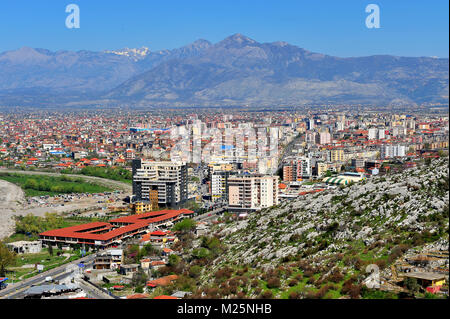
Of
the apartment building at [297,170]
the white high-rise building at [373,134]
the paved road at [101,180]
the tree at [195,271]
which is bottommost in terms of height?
the paved road at [101,180]

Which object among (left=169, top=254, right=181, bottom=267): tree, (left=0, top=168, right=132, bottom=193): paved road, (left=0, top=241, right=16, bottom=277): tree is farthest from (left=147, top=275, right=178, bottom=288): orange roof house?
(left=0, top=168, right=132, bottom=193): paved road

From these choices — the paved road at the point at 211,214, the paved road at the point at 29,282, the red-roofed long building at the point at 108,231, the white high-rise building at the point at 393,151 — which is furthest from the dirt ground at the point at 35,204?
the white high-rise building at the point at 393,151

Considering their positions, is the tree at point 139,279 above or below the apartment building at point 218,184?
below

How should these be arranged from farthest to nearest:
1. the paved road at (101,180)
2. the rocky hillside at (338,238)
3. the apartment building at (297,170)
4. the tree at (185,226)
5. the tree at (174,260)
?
the paved road at (101,180)
the apartment building at (297,170)
the tree at (185,226)
the tree at (174,260)
the rocky hillside at (338,238)

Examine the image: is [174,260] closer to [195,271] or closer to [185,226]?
[195,271]

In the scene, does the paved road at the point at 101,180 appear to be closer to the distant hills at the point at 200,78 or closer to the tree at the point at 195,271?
the tree at the point at 195,271

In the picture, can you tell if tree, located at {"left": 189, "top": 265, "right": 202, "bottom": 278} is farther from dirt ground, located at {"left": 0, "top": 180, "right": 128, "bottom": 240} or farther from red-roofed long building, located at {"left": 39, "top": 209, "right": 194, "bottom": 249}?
dirt ground, located at {"left": 0, "top": 180, "right": 128, "bottom": 240}
